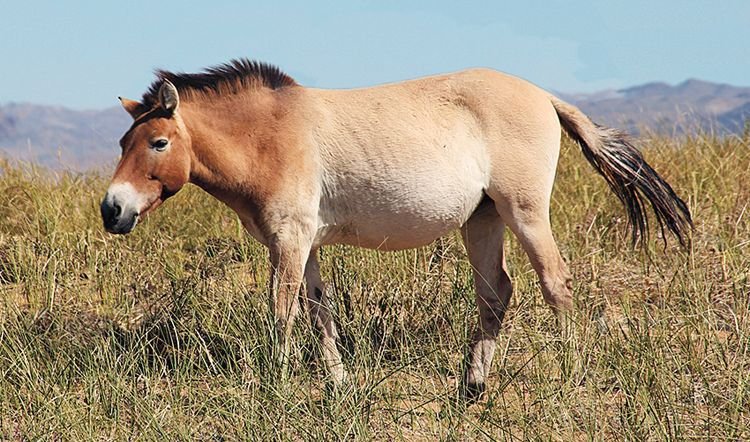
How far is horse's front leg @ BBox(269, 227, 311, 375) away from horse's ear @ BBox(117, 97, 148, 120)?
104 centimetres

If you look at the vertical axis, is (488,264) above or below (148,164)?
below

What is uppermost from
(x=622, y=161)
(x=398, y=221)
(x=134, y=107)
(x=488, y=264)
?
(x=134, y=107)

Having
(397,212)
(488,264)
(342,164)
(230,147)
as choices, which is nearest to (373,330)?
(488,264)

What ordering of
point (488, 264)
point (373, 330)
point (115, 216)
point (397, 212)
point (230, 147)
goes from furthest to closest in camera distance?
point (373, 330), point (488, 264), point (397, 212), point (230, 147), point (115, 216)

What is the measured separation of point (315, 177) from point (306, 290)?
65cm

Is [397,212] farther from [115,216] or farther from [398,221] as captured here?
[115,216]

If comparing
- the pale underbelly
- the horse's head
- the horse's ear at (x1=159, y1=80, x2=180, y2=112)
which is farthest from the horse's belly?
the horse's ear at (x1=159, y1=80, x2=180, y2=112)

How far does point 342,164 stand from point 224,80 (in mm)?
810

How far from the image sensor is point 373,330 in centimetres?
623

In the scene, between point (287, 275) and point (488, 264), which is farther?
point (488, 264)

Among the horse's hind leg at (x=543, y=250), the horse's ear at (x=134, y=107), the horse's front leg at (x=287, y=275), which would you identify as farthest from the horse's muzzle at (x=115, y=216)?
the horse's hind leg at (x=543, y=250)

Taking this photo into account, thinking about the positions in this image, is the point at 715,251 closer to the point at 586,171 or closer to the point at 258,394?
the point at 586,171

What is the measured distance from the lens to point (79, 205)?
8.59m

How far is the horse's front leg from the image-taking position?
541cm
